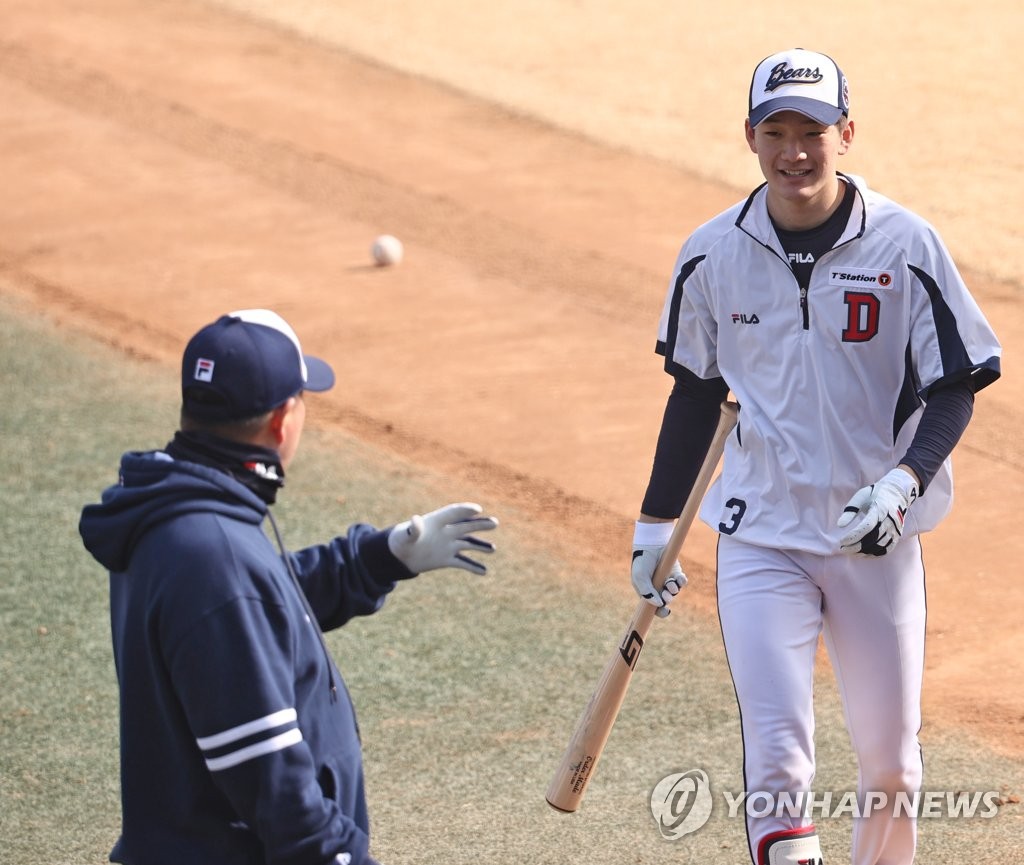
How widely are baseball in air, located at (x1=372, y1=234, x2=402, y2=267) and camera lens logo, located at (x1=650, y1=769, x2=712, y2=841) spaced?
6.70 m

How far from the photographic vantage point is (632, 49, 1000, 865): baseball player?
4195 mm

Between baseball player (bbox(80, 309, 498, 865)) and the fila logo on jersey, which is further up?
the fila logo on jersey

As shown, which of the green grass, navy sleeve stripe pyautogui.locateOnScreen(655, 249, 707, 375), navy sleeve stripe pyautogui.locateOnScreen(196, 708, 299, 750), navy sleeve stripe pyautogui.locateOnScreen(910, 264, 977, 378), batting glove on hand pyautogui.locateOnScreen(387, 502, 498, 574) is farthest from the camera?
the green grass

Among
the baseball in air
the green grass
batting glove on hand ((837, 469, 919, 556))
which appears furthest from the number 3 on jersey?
the baseball in air

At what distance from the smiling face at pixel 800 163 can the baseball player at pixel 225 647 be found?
1469 millimetres

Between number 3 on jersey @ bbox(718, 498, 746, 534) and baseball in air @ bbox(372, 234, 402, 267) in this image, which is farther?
baseball in air @ bbox(372, 234, 402, 267)

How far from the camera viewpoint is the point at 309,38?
17297 mm

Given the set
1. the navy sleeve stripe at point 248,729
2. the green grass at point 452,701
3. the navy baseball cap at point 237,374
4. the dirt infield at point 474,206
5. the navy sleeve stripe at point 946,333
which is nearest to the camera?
the navy sleeve stripe at point 248,729

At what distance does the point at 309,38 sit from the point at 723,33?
14.0ft

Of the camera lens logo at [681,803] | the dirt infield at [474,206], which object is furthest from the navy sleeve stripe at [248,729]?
the dirt infield at [474,206]

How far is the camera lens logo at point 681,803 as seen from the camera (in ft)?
17.6

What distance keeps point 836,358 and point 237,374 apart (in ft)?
5.50

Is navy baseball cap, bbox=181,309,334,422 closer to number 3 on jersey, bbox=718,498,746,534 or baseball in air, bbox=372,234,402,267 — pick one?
number 3 on jersey, bbox=718,498,746,534

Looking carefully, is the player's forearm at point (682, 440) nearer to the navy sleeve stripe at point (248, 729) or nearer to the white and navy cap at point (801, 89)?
the white and navy cap at point (801, 89)
